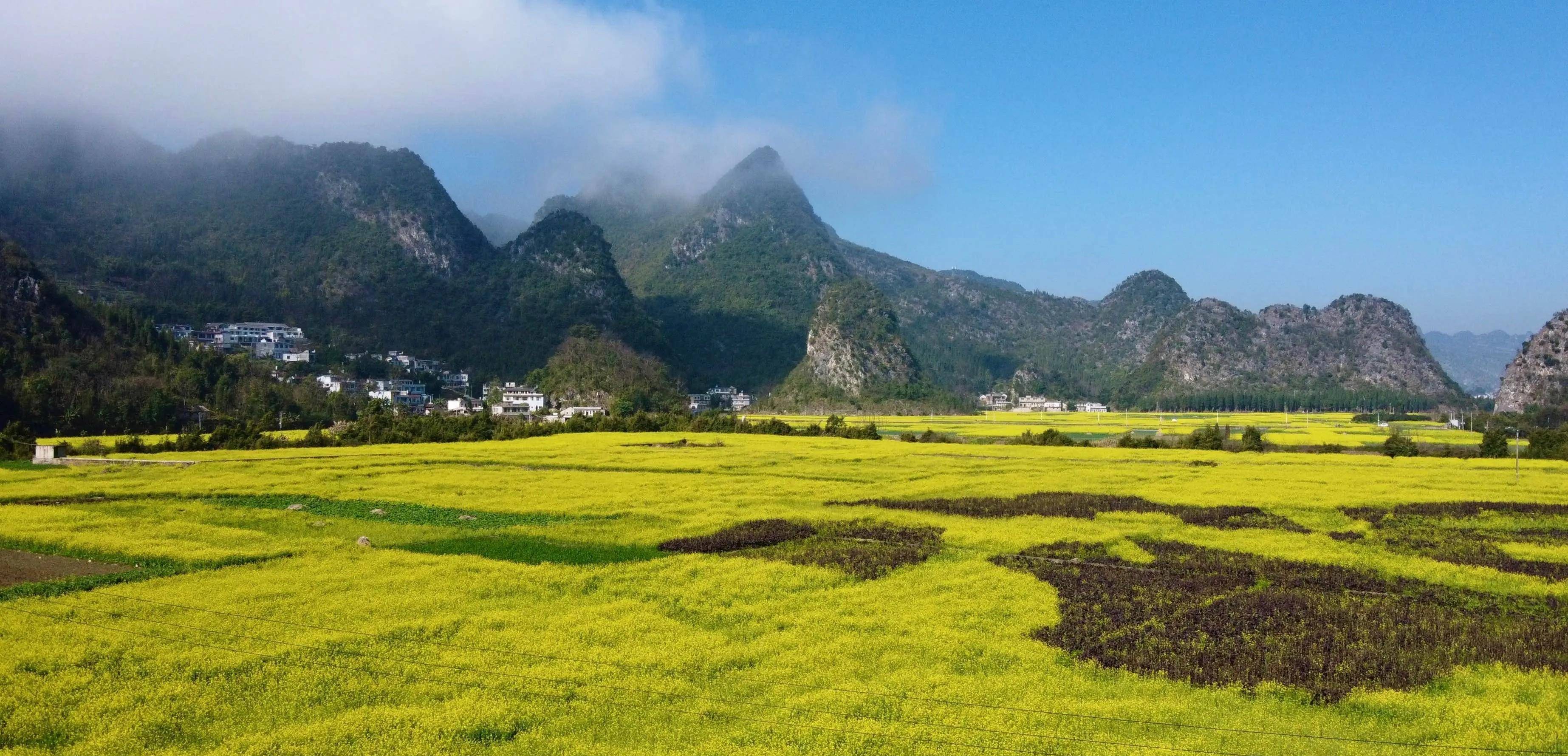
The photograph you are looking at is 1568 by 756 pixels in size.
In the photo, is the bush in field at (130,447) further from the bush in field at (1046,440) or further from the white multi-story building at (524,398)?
the white multi-story building at (524,398)

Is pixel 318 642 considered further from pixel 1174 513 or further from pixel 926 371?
pixel 926 371

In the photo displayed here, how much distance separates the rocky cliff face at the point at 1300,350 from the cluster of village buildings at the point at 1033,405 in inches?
569

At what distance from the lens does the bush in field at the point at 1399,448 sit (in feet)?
170

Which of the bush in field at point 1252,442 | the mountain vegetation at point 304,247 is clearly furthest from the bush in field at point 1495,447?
the mountain vegetation at point 304,247

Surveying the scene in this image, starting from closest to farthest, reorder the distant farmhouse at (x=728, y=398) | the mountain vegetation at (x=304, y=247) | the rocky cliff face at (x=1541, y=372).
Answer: the rocky cliff face at (x=1541, y=372), the mountain vegetation at (x=304, y=247), the distant farmhouse at (x=728, y=398)

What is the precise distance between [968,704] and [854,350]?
13633 centimetres

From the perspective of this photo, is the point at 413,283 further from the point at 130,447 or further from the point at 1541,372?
the point at 1541,372

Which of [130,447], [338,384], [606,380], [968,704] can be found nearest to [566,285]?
[606,380]

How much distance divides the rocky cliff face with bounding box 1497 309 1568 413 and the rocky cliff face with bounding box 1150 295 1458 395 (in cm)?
3442

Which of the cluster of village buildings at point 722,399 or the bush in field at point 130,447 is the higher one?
the cluster of village buildings at point 722,399

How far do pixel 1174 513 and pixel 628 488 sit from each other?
1708 centimetres

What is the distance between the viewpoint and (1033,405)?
534 feet

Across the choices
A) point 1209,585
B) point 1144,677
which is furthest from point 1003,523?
point 1144,677

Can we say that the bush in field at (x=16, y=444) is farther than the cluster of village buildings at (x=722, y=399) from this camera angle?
No
